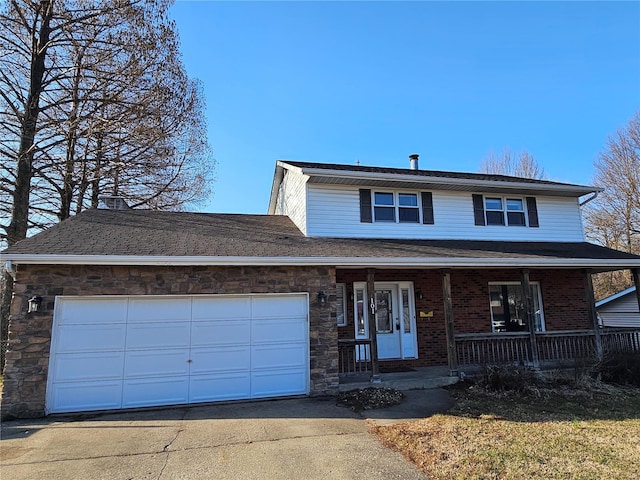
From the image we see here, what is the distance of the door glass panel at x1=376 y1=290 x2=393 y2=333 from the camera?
10.8 meters

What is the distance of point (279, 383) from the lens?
26.1 ft

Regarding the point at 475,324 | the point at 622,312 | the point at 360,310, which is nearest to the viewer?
the point at 360,310

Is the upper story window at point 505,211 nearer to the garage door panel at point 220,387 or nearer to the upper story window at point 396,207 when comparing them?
the upper story window at point 396,207

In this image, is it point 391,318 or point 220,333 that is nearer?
point 220,333

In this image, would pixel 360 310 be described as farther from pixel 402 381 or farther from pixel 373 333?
pixel 402 381

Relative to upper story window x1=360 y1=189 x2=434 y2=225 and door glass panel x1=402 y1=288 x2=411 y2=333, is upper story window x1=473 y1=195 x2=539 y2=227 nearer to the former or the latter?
upper story window x1=360 y1=189 x2=434 y2=225

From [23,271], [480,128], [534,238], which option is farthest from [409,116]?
[23,271]

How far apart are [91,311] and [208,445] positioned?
12.4 feet

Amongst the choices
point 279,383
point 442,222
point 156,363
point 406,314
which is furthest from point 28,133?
point 442,222

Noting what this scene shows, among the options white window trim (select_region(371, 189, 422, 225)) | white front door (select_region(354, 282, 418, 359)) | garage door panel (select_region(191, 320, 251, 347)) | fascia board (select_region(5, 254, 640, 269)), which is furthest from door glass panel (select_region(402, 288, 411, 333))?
garage door panel (select_region(191, 320, 251, 347))

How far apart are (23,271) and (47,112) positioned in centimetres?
949

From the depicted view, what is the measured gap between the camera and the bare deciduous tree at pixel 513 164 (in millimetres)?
25875

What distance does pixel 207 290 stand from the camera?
307 inches

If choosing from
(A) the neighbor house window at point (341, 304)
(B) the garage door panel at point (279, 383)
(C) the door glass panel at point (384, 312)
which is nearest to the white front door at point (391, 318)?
(C) the door glass panel at point (384, 312)
